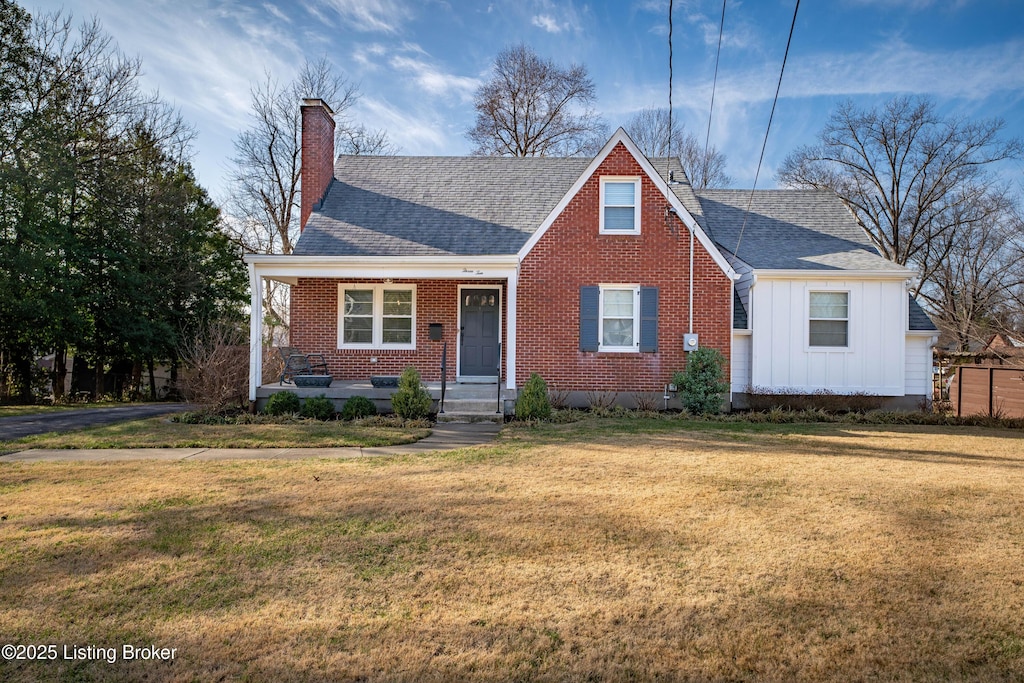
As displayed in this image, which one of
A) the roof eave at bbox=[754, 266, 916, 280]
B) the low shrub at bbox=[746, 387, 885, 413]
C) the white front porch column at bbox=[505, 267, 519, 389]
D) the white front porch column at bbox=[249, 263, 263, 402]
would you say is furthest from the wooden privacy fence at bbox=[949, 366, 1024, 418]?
the white front porch column at bbox=[249, 263, 263, 402]

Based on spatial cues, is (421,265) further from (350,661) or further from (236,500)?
(350,661)

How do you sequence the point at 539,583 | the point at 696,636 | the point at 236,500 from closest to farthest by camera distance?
the point at 696,636 < the point at 539,583 < the point at 236,500

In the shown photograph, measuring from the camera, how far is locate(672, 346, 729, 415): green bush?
13.3 metres

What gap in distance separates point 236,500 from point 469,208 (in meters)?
11.6

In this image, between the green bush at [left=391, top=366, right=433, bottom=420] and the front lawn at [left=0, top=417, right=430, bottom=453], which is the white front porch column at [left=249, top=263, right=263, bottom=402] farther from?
the green bush at [left=391, top=366, right=433, bottom=420]

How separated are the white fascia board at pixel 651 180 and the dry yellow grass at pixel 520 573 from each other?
757cm

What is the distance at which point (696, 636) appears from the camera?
3355 mm

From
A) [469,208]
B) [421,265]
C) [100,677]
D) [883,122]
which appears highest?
[883,122]

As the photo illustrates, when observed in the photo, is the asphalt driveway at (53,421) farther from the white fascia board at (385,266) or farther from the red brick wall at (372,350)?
the white fascia board at (385,266)

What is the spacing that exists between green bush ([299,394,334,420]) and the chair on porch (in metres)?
1.26

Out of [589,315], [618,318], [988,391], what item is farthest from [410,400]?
[988,391]

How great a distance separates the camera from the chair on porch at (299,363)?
46.2ft

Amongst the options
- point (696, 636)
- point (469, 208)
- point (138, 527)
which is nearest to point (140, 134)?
point (469, 208)

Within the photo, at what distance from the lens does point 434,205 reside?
1622 centimetres
